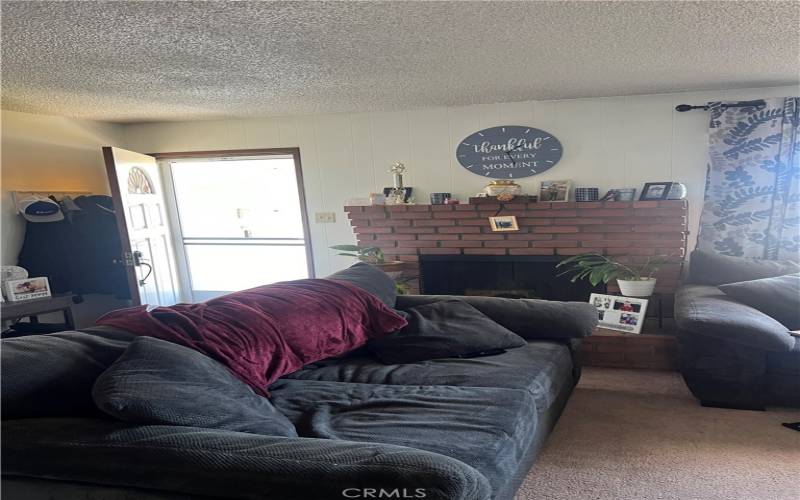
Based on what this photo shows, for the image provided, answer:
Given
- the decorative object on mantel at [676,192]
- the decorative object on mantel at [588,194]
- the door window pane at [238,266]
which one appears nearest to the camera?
the decorative object on mantel at [676,192]

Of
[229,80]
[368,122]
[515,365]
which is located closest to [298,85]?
[229,80]

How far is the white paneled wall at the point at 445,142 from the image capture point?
139 inches

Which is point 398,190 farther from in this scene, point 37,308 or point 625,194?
point 37,308

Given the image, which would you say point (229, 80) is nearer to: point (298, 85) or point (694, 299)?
point (298, 85)

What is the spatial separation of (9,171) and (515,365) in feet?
12.7

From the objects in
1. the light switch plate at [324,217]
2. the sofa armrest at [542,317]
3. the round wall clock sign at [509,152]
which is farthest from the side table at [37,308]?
the round wall clock sign at [509,152]

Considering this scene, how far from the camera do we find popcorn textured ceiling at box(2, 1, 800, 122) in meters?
1.75

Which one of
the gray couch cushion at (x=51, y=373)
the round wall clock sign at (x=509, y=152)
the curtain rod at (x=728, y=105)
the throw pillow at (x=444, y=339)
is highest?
the curtain rod at (x=728, y=105)

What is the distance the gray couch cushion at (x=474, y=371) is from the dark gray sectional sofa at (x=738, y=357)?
0.75 meters

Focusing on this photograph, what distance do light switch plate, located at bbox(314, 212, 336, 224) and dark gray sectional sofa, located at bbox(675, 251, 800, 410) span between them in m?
2.86

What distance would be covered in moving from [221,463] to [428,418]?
2.35 feet

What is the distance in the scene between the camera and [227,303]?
192cm

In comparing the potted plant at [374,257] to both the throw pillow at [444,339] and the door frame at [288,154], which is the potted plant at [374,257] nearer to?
the door frame at [288,154]

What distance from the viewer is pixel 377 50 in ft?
7.37
